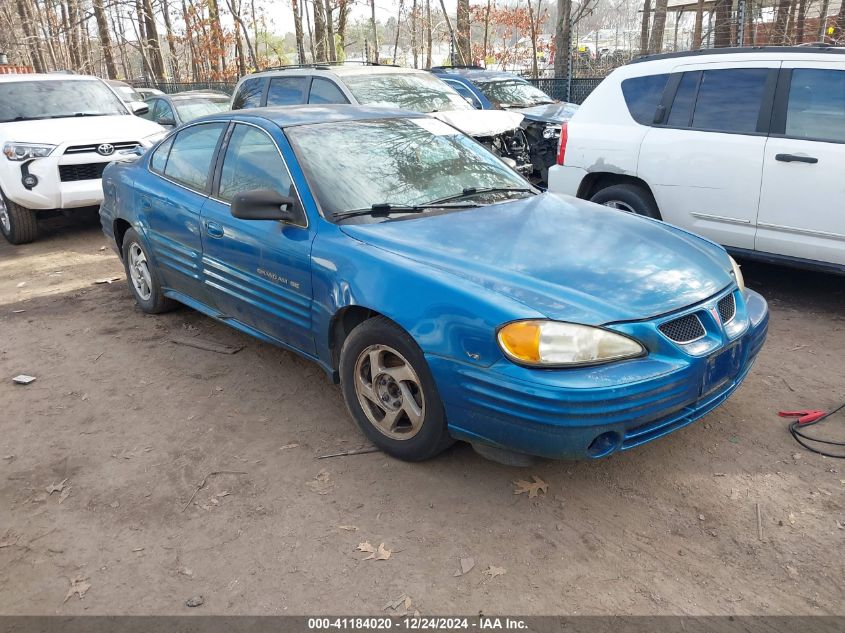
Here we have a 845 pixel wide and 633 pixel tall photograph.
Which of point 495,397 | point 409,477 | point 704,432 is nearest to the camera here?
point 495,397

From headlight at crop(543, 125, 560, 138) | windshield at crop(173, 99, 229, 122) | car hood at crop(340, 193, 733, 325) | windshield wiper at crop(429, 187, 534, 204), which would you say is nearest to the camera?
car hood at crop(340, 193, 733, 325)

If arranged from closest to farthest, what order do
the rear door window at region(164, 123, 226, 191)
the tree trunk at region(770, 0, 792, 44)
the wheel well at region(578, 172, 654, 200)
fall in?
1. the rear door window at region(164, 123, 226, 191)
2. the wheel well at region(578, 172, 654, 200)
3. the tree trunk at region(770, 0, 792, 44)

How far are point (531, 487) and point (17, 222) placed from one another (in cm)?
765

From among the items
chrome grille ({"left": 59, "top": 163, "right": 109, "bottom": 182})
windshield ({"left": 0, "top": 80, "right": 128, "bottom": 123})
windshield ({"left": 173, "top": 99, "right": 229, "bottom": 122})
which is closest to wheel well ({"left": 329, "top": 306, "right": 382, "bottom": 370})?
chrome grille ({"left": 59, "top": 163, "right": 109, "bottom": 182})

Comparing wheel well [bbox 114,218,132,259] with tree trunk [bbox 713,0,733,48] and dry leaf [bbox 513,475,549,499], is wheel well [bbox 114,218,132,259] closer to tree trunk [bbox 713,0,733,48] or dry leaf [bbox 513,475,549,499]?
dry leaf [bbox 513,475,549,499]

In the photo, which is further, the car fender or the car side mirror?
the car side mirror

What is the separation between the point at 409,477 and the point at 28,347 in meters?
3.51

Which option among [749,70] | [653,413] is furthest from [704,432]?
[749,70]

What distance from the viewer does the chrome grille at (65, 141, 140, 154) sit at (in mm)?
8289

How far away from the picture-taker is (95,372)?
15.9ft

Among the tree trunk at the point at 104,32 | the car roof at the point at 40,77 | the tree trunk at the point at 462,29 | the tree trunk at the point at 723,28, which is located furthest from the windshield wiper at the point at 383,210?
the tree trunk at the point at 104,32

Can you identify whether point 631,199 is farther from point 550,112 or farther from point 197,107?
point 197,107

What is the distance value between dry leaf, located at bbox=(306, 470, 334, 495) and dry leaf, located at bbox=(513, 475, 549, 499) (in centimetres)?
87

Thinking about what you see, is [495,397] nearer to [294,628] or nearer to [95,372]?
[294,628]
